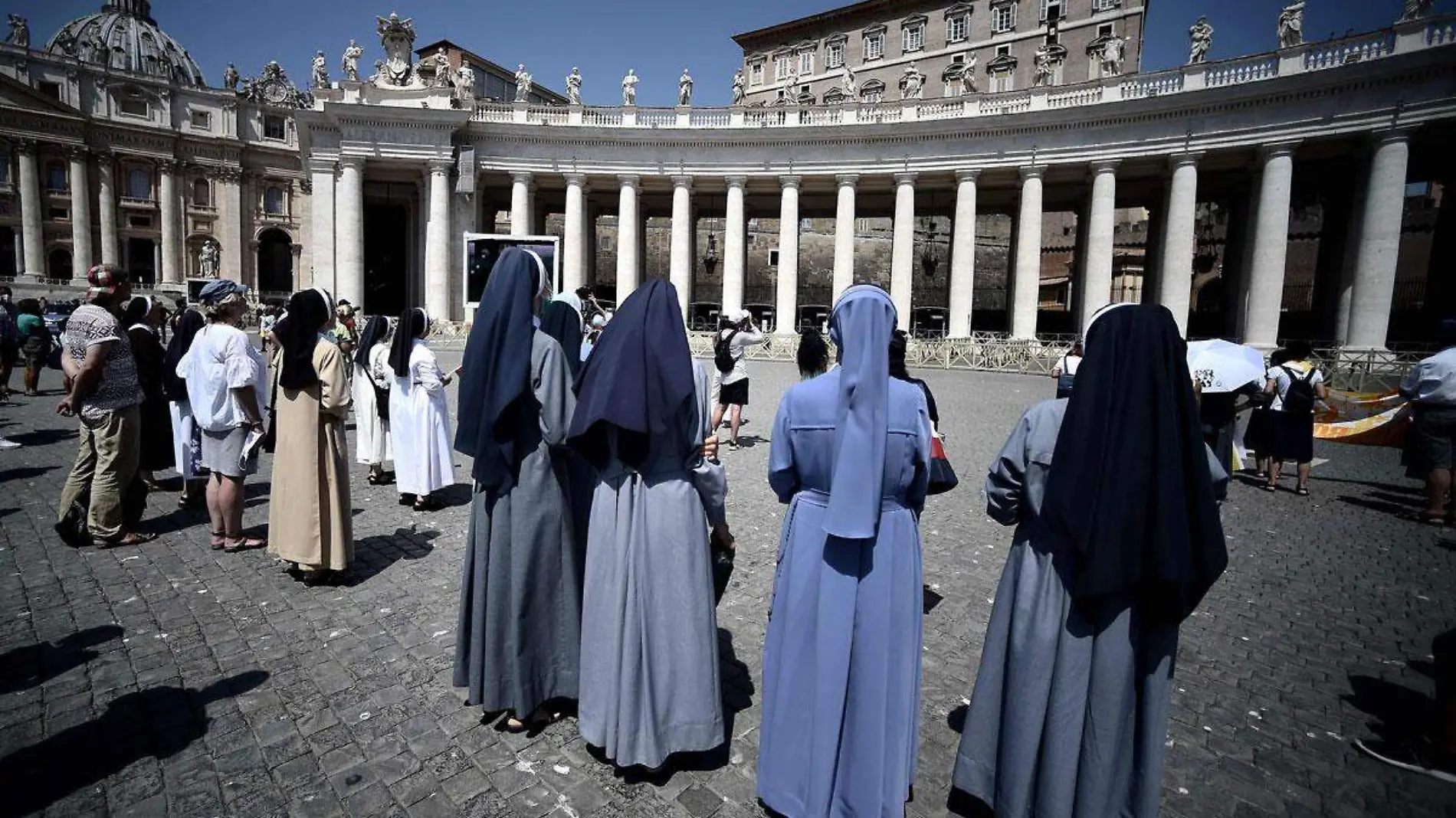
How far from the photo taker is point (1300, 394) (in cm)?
865

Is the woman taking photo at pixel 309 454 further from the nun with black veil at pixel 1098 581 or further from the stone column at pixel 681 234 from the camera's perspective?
the stone column at pixel 681 234

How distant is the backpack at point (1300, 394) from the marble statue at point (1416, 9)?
71.0 feet

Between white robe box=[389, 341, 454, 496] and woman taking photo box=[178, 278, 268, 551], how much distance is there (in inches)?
→ 62.6

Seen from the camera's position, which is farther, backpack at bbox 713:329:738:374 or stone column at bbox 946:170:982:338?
stone column at bbox 946:170:982:338

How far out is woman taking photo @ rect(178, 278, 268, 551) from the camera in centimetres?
537

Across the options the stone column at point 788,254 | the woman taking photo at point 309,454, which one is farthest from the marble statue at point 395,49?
the woman taking photo at point 309,454

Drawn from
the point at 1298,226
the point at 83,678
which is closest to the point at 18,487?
the point at 83,678

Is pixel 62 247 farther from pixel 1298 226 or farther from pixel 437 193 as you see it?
pixel 1298 226

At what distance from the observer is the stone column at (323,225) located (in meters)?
30.0

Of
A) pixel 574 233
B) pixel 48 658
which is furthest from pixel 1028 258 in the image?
pixel 48 658

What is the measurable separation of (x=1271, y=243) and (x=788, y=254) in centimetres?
1794

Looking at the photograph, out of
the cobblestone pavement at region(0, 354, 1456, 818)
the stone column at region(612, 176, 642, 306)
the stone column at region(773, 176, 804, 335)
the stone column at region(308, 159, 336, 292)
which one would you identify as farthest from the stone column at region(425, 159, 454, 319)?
the cobblestone pavement at region(0, 354, 1456, 818)

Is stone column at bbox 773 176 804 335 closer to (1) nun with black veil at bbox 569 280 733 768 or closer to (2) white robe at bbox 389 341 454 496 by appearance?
(2) white robe at bbox 389 341 454 496

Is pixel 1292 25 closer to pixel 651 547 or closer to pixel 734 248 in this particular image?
pixel 734 248
